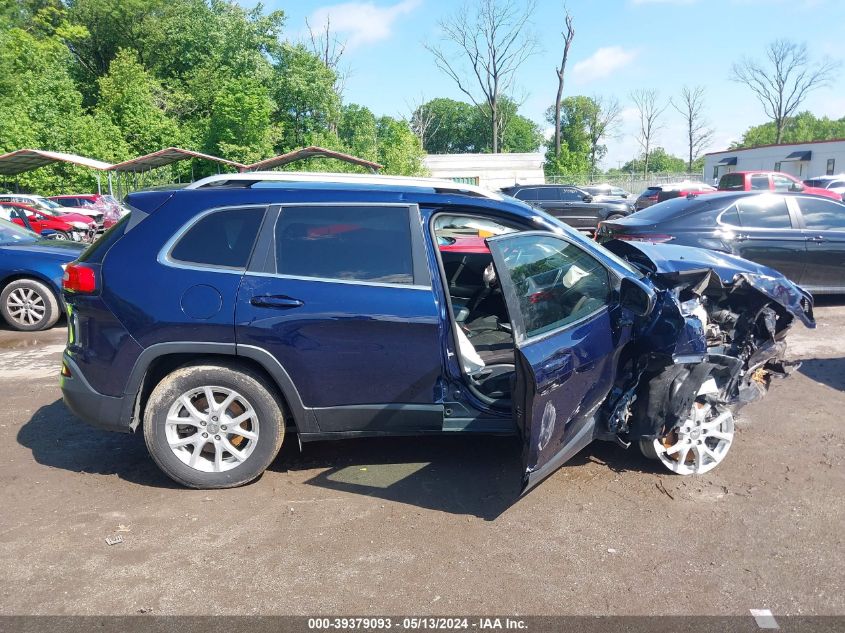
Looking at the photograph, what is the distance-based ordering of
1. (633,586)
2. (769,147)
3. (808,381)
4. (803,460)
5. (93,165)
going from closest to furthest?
1. (633,586)
2. (803,460)
3. (808,381)
4. (93,165)
5. (769,147)

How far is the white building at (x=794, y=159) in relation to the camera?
4309 centimetres

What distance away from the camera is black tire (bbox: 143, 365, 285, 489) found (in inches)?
152

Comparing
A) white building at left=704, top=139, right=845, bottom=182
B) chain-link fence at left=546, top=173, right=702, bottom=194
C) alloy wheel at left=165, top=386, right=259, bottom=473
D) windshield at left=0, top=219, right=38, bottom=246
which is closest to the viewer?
alloy wheel at left=165, top=386, right=259, bottom=473

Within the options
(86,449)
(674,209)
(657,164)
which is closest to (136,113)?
(674,209)

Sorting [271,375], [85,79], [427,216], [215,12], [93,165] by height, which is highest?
[215,12]

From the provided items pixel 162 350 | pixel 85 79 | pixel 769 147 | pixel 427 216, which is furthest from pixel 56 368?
pixel 769 147

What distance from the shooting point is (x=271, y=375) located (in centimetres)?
390

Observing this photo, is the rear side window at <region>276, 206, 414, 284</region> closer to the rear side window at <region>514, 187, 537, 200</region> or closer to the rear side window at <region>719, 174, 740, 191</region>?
the rear side window at <region>514, 187, 537, 200</region>

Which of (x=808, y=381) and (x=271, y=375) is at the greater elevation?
(x=271, y=375)

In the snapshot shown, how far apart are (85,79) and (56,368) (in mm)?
45488

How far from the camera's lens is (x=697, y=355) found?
3801 mm

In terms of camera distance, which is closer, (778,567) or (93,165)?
(778,567)

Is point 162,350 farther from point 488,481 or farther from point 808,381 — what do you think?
point 808,381

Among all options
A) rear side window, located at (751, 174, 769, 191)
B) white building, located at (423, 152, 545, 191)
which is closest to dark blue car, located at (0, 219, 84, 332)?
rear side window, located at (751, 174, 769, 191)
